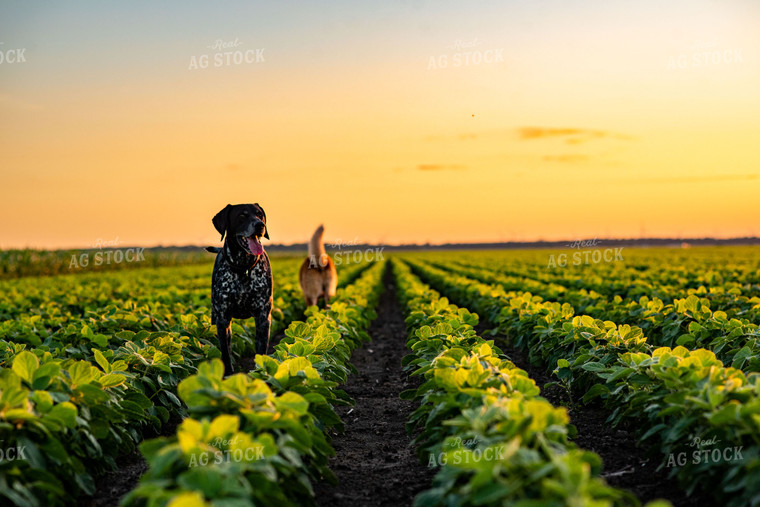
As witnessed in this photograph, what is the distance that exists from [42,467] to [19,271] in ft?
124

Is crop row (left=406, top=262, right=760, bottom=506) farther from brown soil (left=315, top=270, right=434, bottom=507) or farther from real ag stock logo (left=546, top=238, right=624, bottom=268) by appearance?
real ag stock logo (left=546, top=238, right=624, bottom=268)

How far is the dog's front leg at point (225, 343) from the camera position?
290 inches

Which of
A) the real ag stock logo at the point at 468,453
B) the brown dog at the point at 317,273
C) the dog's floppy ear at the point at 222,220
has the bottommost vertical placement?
the real ag stock logo at the point at 468,453

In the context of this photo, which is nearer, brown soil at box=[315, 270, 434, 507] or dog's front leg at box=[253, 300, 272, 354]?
brown soil at box=[315, 270, 434, 507]

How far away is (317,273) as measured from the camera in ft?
41.2

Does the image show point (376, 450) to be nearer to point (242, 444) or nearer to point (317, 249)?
point (242, 444)

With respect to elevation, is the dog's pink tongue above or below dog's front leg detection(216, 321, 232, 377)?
above

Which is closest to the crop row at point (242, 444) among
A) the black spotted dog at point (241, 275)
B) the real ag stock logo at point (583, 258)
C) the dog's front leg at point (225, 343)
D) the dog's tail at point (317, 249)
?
the black spotted dog at point (241, 275)

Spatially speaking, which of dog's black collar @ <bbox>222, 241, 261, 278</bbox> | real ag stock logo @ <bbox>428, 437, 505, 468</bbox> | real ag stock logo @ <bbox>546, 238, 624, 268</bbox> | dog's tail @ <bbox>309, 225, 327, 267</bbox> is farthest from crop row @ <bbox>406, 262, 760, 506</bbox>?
real ag stock logo @ <bbox>546, 238, 624, 268</bbox>

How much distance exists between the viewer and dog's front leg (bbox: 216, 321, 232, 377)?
24.2ft

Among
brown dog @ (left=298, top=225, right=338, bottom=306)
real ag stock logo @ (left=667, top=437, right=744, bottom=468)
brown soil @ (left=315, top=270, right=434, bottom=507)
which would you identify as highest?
brown dog @ (left=298, top=225, right=338, bottom=306)

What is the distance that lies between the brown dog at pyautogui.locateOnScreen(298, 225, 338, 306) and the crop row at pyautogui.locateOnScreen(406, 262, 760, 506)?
21.1ft

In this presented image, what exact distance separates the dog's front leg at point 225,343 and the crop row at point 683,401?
389 cm

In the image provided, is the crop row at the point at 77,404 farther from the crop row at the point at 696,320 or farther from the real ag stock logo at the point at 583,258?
the real ag stock logo at the point at 583,258
